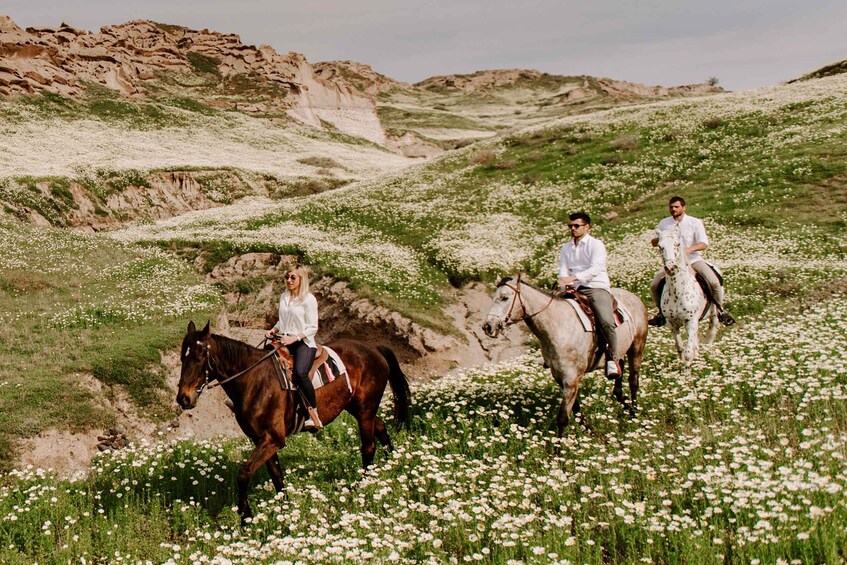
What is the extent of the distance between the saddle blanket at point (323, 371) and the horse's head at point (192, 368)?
1.31m

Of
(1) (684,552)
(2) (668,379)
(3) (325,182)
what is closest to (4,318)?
(2) (668,379)

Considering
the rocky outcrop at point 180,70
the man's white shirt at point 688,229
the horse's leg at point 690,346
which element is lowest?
the horse's leg at point 690,346

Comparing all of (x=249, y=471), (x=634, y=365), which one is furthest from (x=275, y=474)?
(x=634, y=365)

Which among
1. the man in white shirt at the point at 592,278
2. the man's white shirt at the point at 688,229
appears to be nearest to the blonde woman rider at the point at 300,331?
the man in white shirt at the point at 592,278

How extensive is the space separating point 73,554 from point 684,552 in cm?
836

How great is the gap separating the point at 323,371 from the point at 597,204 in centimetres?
3151

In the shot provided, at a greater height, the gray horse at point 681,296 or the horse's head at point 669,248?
the horse's head at point 669,248

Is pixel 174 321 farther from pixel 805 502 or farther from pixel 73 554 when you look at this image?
pixel 805 502

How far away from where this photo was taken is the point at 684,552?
670 cm

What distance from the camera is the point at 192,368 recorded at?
30.7 feet

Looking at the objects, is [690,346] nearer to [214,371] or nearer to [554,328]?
[554,328]

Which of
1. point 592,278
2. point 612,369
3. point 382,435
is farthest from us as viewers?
point 592,278

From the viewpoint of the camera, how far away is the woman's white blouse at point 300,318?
10.5 metres

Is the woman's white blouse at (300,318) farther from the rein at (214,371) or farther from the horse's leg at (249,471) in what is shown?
the horse's leg at (249,471)
